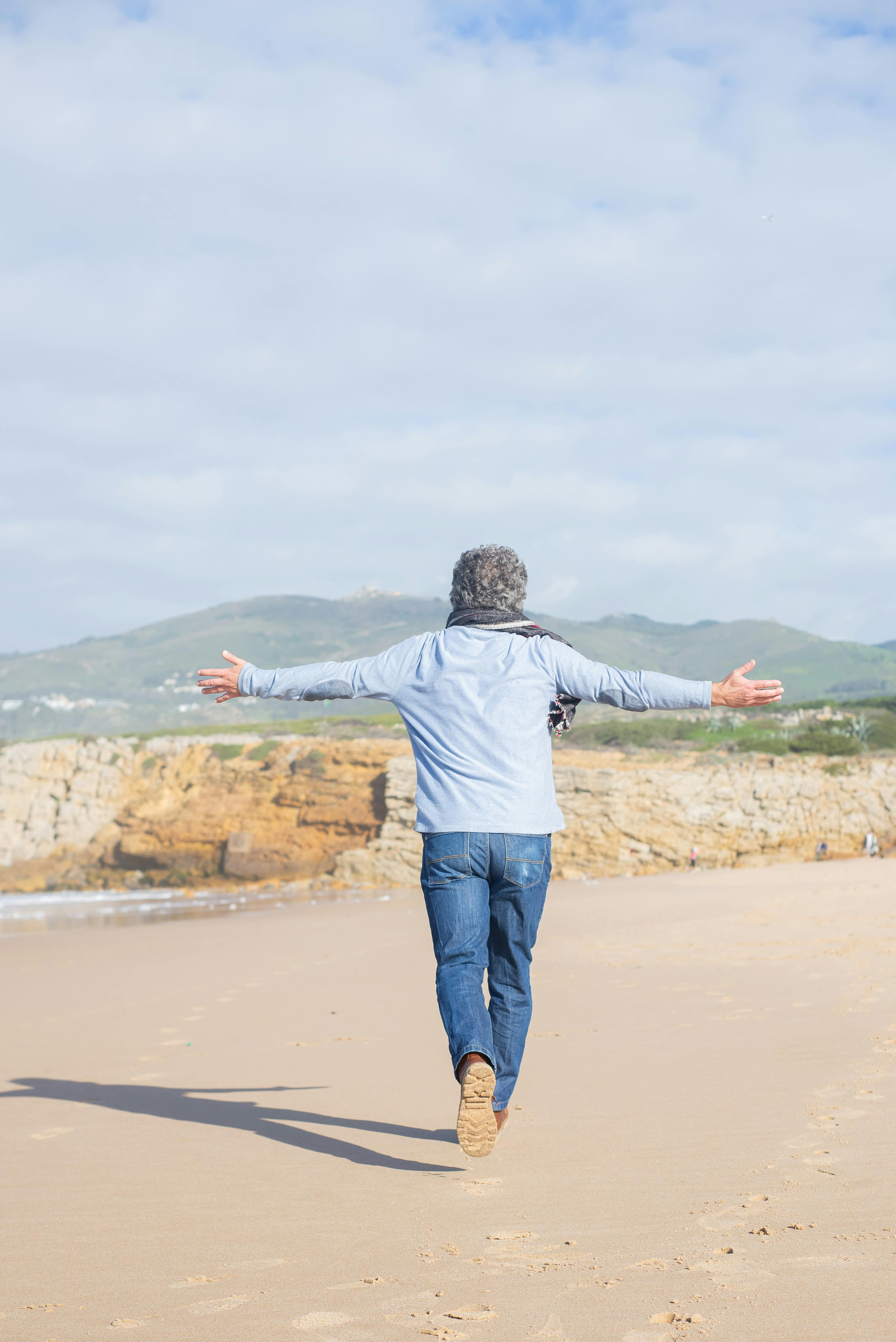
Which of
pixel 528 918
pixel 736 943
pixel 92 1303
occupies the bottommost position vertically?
pixel 736 943

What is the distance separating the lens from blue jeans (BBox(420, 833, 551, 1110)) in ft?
11.3

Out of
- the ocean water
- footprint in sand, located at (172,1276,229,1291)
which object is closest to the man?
footprint in sand, located at (172,1276,229,1291)

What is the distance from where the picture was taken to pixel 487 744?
3.61m

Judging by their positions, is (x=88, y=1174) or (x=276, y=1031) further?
(x=276, y=1031)

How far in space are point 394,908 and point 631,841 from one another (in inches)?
304

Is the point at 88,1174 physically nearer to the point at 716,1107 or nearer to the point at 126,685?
the point at 716,1107

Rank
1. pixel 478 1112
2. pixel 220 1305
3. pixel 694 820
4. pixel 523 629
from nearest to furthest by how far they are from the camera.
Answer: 1. pixel 220 1305
2. pixel 478 1112
3. pixel 523 629
4. pixel 694 820

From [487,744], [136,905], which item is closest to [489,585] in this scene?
[487,744]

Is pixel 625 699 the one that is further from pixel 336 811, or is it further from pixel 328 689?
pixel 336 811

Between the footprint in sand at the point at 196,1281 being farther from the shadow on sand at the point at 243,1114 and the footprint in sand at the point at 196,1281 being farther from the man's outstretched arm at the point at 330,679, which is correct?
the man's outstretched arm at the point at 330,679

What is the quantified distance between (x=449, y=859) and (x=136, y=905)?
18.0 meters

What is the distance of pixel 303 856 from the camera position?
24.0 m

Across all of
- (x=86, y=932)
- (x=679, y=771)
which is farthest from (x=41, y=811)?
(x=679, y=771)

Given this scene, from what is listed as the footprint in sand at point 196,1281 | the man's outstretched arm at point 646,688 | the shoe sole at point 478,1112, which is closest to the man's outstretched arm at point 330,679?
the man's outstretched arm at point 646,688
